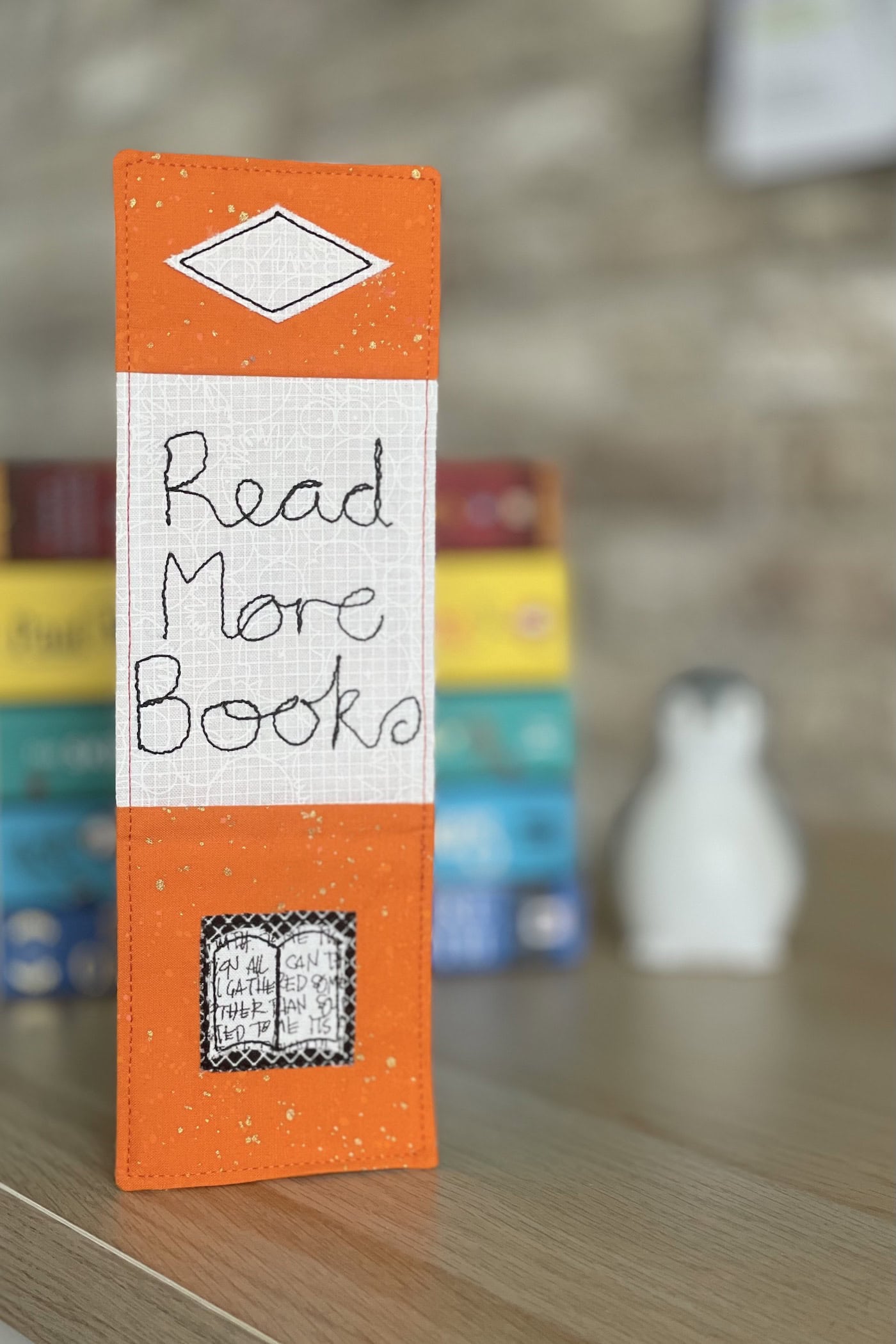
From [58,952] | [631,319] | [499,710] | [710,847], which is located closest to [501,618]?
[499,710]

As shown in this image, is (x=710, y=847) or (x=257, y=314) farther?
(x=710, y=847)

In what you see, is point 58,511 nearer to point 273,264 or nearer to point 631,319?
point 273,264

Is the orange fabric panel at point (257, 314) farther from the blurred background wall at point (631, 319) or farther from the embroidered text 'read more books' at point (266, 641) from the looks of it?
the blurred background wall at point (631, 319)

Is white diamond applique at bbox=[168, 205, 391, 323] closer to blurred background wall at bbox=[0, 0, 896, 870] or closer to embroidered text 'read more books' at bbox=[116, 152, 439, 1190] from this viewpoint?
embroidered text 'read more books' at bbox=[116, 152, 439, 1190]

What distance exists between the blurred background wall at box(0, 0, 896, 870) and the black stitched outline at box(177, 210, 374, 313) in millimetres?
665

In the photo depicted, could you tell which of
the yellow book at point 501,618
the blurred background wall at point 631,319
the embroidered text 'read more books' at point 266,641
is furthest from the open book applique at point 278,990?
the blurred background wall at point 631,319

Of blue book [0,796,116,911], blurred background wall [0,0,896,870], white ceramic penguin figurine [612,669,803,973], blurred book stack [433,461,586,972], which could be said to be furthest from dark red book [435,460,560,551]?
blurred background wall [0,0,896,870]

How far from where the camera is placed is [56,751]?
66cm

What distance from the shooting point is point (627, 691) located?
44.3 inches

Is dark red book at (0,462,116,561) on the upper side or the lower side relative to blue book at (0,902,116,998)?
upper

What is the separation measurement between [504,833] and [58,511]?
0.29 meters

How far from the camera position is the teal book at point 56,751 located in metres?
0.65

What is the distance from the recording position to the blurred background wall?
101cm

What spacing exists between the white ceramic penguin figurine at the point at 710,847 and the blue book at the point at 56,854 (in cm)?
28
